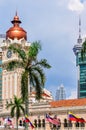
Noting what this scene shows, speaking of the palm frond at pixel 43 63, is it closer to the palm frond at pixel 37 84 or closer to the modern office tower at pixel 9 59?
the palm frond at pixel 37 84

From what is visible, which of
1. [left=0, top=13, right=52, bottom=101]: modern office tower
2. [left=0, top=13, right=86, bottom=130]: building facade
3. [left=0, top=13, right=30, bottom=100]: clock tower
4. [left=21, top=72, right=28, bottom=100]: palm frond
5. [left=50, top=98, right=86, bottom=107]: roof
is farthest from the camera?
[left=0, top=13, right=30, bottom=100]: clock tower

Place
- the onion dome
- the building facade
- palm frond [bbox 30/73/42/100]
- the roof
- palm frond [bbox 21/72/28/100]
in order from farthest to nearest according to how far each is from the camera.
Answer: the onion dome → the roof → the building facade → palm frond [bbox 30/73/42/100] → palm frond [bbox 21/72/28/100]

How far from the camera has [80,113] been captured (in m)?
110

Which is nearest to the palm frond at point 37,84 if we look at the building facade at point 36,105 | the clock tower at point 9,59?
the building facade at point 36,105

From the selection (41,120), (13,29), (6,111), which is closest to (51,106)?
(41,120)

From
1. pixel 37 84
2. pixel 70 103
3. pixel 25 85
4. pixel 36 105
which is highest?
pixel 37 84

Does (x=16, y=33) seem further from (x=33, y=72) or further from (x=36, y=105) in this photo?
(x=33, y=72)

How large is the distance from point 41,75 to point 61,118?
52922mm

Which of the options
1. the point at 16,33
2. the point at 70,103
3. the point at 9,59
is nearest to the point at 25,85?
the point at 70,103

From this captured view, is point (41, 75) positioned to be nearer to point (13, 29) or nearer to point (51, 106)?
Answer: point (51, 106)

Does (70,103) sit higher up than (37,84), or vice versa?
(37,84)

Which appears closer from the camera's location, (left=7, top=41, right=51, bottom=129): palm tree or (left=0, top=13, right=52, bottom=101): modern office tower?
(left=7, top=41, right=51, bottom=129): palm tree

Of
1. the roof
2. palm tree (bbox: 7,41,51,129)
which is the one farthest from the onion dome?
palm tree (bbox: 7,41,51,129)

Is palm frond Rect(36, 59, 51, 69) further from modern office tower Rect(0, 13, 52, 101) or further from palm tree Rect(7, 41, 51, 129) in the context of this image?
modern office tower Rect(0, 13, 52, 101)
